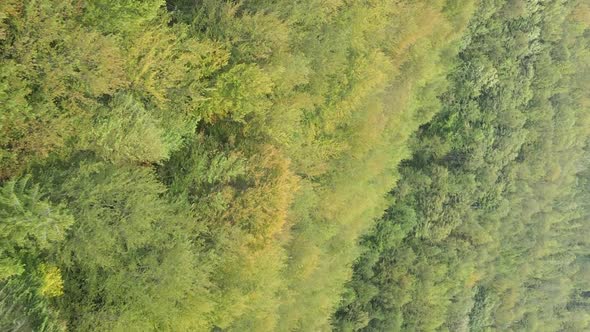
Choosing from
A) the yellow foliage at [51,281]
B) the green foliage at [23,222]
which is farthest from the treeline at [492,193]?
the green foliage at [23,222]

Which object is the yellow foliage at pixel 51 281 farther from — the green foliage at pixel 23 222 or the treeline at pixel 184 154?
the green foliage at pixel 23 222

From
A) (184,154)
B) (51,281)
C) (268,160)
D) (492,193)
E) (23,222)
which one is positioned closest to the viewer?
(23,222)

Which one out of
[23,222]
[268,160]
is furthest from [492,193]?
[23,222]

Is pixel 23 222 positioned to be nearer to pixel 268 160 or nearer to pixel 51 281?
pixel 51 281

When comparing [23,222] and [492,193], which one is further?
[492,193]

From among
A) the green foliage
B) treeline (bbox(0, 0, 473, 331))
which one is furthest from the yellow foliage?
the green foliage

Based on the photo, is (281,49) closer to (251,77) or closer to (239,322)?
(251,77)

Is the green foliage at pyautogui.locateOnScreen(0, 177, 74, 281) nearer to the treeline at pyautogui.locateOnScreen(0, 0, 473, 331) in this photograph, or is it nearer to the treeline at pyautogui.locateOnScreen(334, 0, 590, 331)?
the treeline at pyautogui.locateOnScreen(0, 0, 473, 331)
